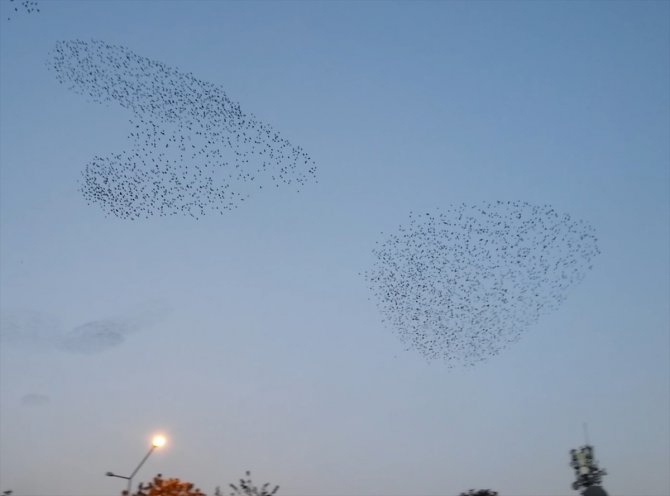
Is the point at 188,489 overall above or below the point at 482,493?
below

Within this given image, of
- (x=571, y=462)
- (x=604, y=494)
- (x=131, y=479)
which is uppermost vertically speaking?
(x=571, y=462)

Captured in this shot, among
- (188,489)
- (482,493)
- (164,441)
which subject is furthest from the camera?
(482,493)

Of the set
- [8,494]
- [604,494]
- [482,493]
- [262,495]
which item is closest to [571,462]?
[604,494]

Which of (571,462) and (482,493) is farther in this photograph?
(482,493)

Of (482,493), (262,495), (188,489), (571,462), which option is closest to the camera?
(188,489)

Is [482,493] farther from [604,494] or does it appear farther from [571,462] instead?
[604,494]

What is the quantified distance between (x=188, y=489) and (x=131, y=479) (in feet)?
36.0

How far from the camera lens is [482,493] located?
70.7 m

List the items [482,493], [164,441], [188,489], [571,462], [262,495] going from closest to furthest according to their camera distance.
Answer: [164,441] < [188,489] < [262,495] < [571,462] < [482,493]

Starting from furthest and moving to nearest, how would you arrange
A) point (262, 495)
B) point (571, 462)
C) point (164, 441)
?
point (571, 462)
point (262, 495)
point (164, 441)

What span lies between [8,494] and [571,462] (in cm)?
5622

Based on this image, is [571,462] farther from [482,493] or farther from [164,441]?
[164,441]

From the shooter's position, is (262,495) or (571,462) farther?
(571,462)

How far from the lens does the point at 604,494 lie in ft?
163
